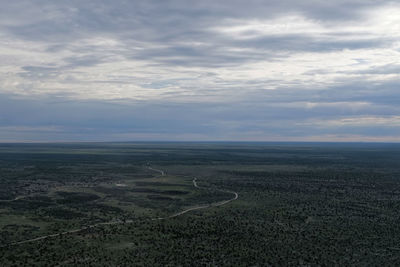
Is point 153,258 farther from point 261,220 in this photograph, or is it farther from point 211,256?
point 261,220

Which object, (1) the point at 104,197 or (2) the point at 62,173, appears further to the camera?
(2) the point at 62,173

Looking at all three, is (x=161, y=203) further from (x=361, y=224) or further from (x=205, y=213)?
(x=361, y=224)

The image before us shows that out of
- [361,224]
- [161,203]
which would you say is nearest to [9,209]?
[161,203]

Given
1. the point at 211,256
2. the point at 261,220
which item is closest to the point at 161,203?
the point at 261,220

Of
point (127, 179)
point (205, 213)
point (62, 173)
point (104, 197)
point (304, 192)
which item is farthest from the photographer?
point (62, 173)

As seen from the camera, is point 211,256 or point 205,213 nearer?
point 211,256

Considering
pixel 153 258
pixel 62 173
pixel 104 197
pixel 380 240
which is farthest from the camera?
pixel 62 173

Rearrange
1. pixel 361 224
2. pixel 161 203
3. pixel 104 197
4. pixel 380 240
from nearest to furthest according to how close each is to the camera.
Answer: pixel 380 240, pixel 361 224, pixel 161 203, pixel 104 197

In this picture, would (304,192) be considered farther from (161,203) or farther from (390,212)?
(161,203)

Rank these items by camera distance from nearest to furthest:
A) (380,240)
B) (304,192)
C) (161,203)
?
(380,240) → (161,203) → (304,192)
